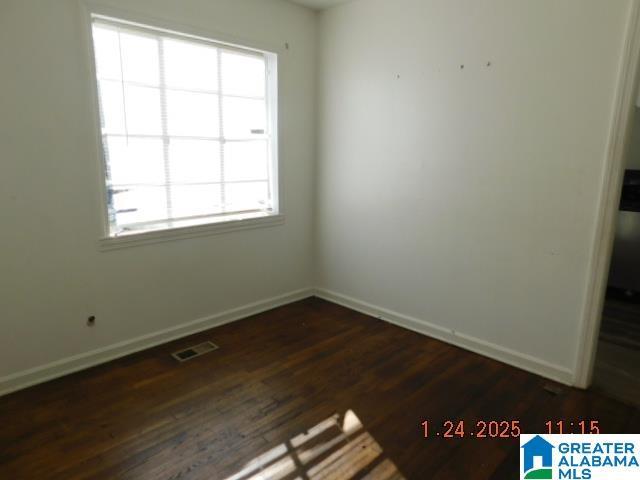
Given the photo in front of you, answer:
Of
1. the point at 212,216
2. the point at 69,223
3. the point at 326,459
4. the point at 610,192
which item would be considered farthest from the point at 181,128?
the point at 610,192

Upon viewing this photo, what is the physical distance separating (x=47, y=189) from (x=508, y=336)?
2.99m

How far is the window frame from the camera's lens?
256 centimetres

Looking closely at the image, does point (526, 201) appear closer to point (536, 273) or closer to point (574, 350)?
point (536, 273)

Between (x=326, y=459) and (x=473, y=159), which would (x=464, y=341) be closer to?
(x=473, y=159)

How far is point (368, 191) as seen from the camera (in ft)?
11.6

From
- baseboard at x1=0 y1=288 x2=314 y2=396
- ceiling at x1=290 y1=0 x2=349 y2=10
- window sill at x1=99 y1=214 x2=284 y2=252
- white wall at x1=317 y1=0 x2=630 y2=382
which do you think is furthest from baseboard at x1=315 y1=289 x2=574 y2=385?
ceiling at x1=290 y1=0 x2=349 y2=10

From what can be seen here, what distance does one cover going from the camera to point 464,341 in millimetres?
3072

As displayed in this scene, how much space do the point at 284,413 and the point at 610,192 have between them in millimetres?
2140

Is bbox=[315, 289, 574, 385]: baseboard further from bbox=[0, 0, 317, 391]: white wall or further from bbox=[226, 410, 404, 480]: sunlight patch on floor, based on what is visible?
bbox=[226, 410, 404, 480]: sunlight patch on floor

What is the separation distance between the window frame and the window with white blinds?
0.02 meters

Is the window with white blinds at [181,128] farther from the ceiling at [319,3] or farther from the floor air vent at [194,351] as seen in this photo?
the floor air vent at [194,351]

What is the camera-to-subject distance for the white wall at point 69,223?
7.59 feet

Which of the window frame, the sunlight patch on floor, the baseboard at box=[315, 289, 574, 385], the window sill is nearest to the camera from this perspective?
the sunlight patch on floor

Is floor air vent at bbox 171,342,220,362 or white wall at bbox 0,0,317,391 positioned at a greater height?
white wall at bbox 0,0,317,391
